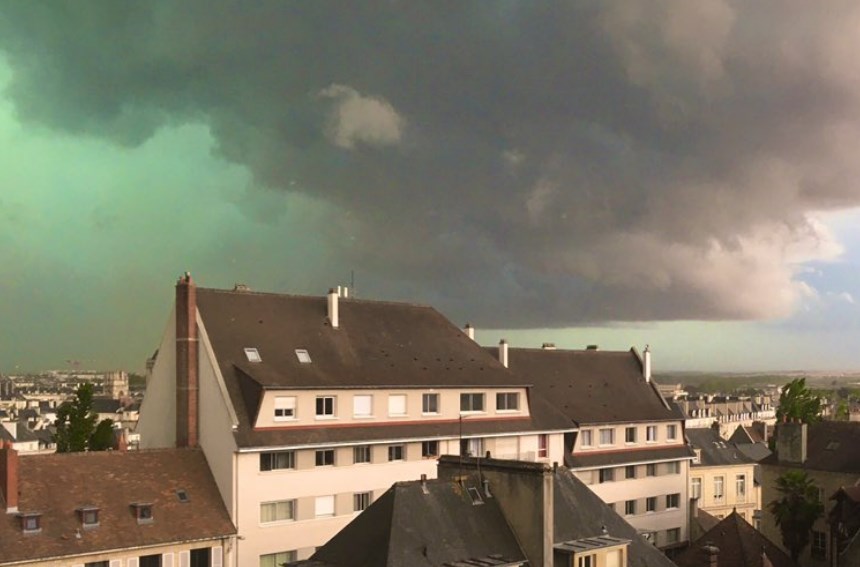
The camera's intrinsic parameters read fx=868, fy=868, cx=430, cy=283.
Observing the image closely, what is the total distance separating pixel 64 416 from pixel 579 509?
3689 cm

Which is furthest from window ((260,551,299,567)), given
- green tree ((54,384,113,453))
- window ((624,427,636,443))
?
window ((624,427,636,443))

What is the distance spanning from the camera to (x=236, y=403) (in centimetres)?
4028

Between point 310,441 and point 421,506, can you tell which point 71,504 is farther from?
point 421,506

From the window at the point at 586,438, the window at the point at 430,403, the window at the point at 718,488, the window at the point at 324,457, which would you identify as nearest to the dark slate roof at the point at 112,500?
the window at the point at 324,457

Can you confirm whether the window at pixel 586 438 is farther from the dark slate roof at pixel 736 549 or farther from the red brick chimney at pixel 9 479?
the red brick chimney at pixel 9 479

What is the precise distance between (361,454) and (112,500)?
12.4m

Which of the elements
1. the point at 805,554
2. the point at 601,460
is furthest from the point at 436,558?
the point at 805,554

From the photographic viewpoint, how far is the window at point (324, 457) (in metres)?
42.0

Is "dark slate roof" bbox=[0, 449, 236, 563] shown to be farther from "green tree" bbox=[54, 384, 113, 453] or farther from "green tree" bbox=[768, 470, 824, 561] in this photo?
"green tree" bbox=[768, 470, 824, 561]

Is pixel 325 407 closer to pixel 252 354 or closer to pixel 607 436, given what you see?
pixel 252 354

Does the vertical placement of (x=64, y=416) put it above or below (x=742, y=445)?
above

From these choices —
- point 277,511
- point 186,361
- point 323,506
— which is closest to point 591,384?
point 323,506

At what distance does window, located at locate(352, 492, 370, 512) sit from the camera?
43.0 metres

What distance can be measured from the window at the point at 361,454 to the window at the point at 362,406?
1650 millimetres
